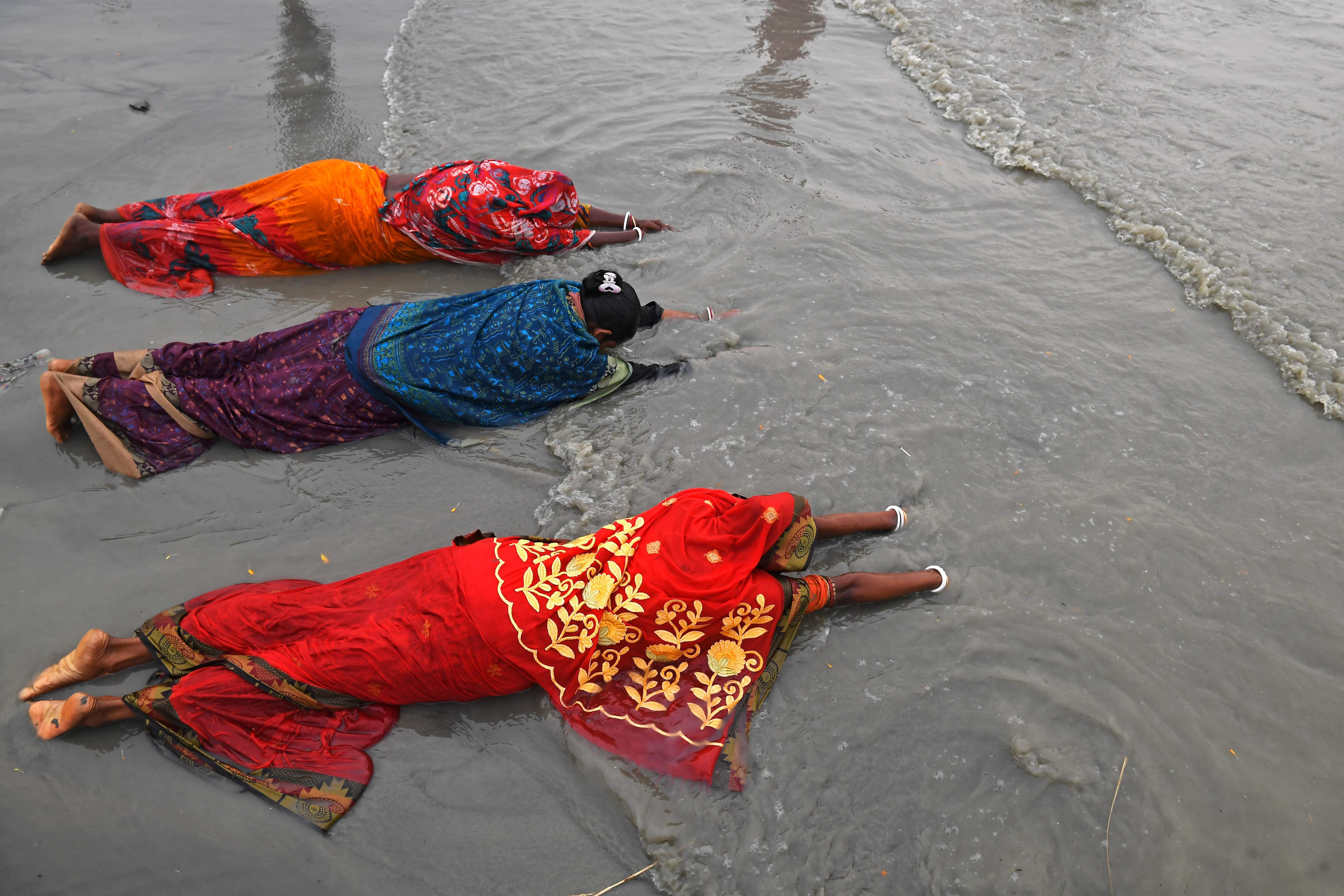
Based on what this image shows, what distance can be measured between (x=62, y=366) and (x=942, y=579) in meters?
3.85

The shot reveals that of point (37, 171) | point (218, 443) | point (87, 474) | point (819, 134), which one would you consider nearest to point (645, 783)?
point (218, 443)

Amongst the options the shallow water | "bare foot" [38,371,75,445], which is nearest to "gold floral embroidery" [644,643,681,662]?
the shallow water

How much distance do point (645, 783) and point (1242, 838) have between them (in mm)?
1854

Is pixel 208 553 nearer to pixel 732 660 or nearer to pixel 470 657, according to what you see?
pixel 470 657

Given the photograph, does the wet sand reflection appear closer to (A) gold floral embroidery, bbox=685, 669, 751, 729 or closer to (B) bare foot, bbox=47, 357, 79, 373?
(A) gold floral embroidery, bbox=685, 669, 751, 729

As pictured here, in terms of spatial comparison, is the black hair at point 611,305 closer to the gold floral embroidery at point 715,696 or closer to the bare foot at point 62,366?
the gold floral embroidery at point 715,696

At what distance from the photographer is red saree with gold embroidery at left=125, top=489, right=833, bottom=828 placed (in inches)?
93.0

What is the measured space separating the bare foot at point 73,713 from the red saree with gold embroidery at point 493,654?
79 mm

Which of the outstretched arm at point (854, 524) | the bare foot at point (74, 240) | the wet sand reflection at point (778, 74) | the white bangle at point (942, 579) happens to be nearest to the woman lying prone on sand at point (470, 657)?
the outstretched arm at point (854, 524)

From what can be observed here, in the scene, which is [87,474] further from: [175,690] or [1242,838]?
[1242,838]

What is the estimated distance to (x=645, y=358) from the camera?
396 cm

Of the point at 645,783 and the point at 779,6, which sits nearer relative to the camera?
the point at 645,783

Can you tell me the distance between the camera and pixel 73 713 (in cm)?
232

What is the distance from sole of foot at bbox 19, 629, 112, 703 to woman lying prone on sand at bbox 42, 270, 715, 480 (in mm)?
965
